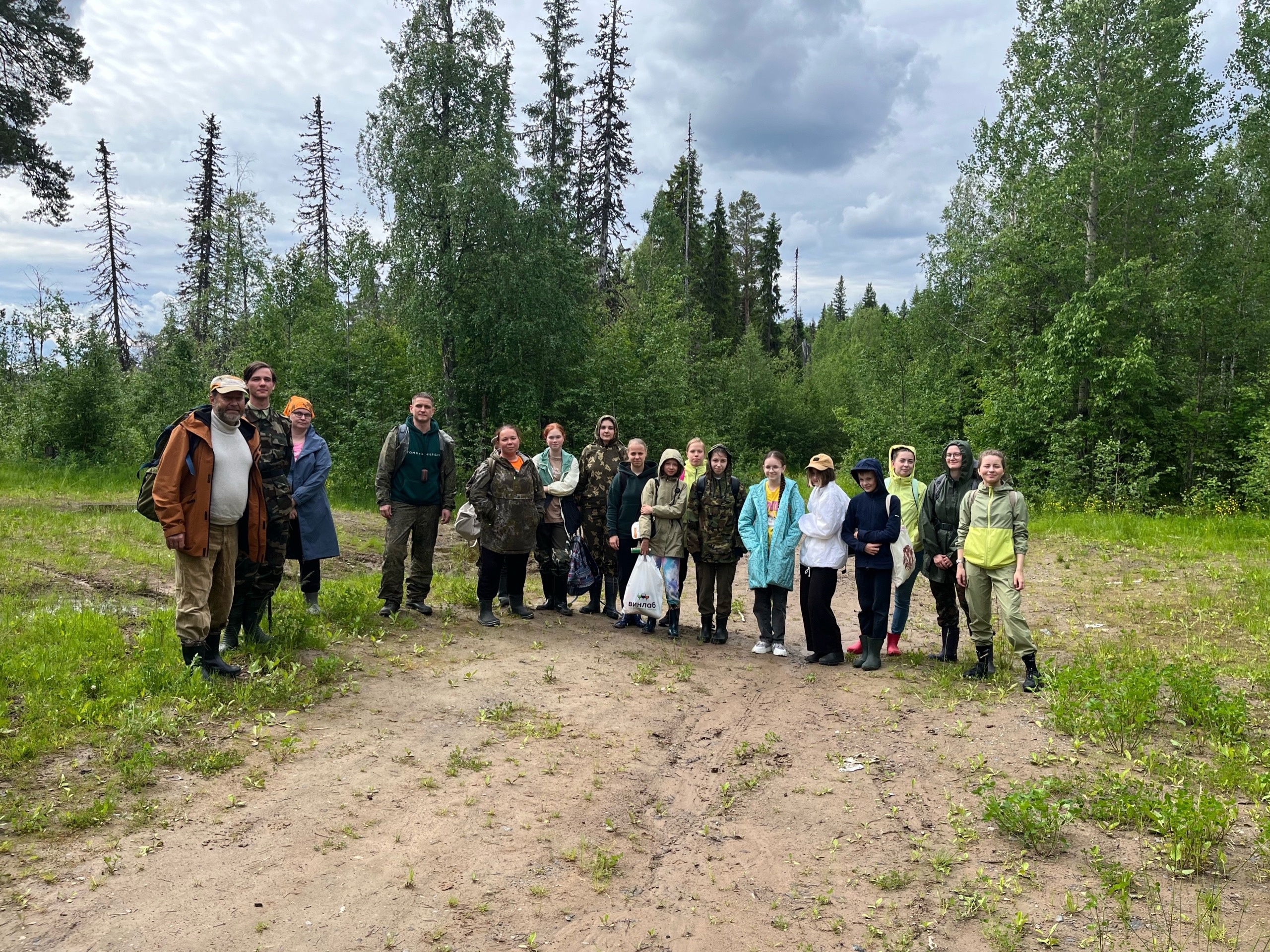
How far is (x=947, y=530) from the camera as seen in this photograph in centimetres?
697

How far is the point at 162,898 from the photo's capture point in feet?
10.6

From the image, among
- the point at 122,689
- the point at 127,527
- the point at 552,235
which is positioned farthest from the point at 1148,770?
the point at 552,235

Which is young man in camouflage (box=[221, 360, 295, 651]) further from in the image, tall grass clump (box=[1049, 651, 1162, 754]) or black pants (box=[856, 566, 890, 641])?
tall grass clump (box=[1049, 651, 1162, 754])

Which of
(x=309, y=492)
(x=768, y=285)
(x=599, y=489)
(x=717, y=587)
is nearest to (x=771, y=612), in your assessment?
(x=717, y=587)

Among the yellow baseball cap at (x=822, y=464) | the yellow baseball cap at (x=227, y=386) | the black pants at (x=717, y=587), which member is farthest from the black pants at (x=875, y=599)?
the yellow baseball cap at (x=227, y=386)

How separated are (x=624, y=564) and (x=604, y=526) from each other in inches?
19.6

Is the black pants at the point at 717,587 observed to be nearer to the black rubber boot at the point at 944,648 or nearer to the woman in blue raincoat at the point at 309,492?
the black rubber boot at the point at 944,648

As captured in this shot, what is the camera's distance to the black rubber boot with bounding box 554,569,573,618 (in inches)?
338

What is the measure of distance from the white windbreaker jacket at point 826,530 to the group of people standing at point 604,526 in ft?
0.07

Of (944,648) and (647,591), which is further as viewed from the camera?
(647,591)

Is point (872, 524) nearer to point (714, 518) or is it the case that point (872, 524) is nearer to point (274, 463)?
point (714, 518)

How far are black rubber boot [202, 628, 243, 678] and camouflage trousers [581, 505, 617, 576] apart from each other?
3903 mm

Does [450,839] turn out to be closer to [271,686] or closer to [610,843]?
[610,843]

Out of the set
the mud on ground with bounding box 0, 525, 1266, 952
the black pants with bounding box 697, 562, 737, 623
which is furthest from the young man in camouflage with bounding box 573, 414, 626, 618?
the mud on ground with bounding box 0, 525, 1266, 952
